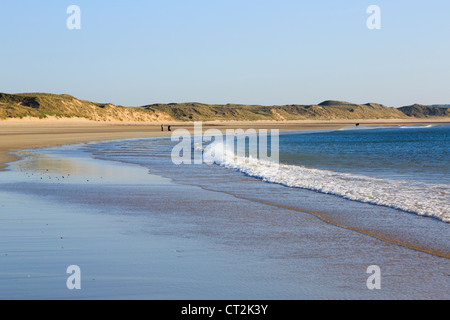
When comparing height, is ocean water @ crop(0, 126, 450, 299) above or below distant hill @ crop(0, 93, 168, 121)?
below

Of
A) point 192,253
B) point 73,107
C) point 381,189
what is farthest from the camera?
point 73,107

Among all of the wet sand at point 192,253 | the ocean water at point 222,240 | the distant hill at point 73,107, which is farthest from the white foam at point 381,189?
the distant hill at point 73,107

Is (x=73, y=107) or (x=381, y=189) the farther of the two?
(x=73, y=107)

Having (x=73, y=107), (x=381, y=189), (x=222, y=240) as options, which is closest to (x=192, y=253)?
(x=222, y=240)

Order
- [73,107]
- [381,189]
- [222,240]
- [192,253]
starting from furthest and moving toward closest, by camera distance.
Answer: [73,107] → [381,189] → [222,240] → [192,253]

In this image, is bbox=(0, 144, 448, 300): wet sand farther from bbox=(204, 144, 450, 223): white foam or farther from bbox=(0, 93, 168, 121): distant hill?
bbox=(0, 93, 168, 121): distant hill

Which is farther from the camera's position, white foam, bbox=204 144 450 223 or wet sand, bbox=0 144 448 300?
white foam, bbox=204 144 450 223

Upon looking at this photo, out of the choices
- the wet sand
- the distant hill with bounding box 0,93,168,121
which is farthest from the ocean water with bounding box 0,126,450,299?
the distant hill with bounding box 0,93,168,121

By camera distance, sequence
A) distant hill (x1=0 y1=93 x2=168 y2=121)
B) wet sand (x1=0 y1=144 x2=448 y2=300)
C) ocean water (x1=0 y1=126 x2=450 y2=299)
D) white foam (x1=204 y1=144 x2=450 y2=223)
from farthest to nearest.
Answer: distant hill (x1=0 y1=93 x2=168 y2=121), white foam (x1=204 y1=144 x2=450 y2=223), ocean water (x1=0 y1=126 x2=450 y2=299), wet sand (x1=0 y1=144 x2=448 y2=300)

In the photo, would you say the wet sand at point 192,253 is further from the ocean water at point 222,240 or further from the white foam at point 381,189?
the white foam at point 381,189

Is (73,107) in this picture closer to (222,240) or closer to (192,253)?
(222,240)

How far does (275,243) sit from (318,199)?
5.17m
